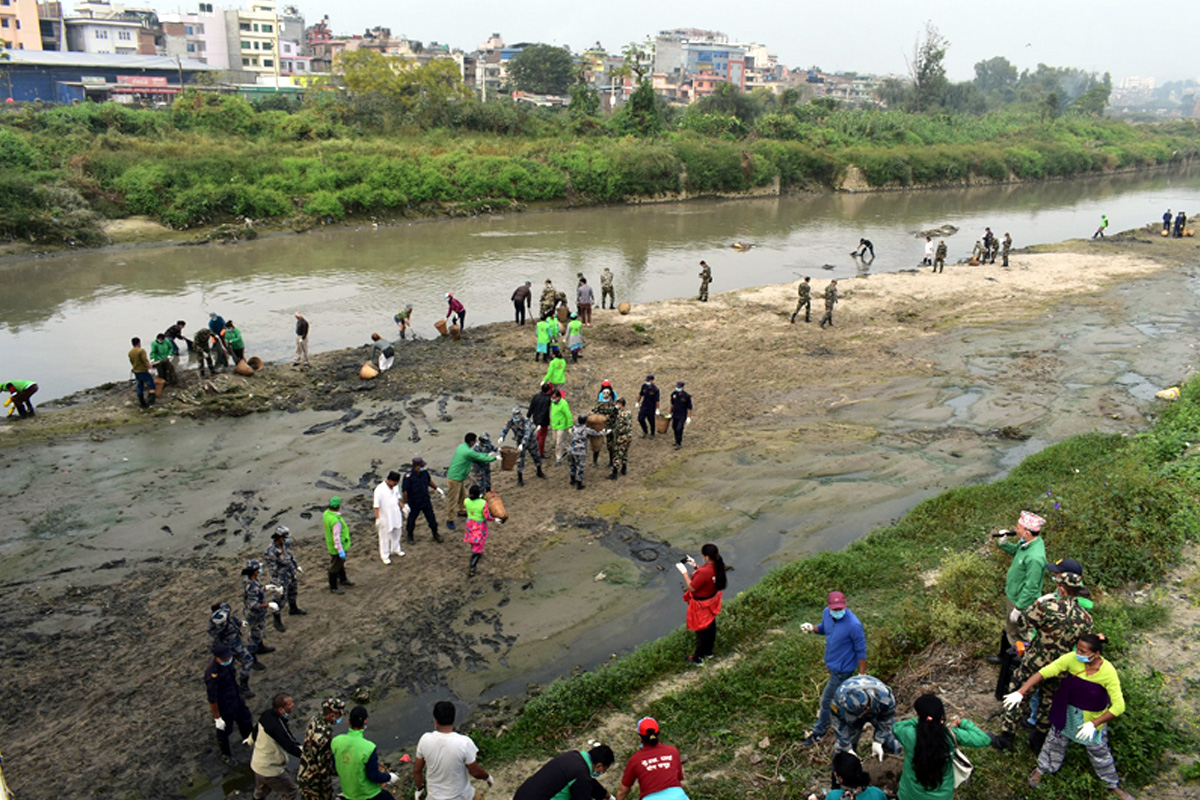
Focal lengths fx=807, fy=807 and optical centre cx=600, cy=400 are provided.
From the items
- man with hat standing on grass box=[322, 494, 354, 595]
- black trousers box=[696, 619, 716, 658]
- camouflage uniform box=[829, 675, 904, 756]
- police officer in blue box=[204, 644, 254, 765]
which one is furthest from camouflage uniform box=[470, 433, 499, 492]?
camouflage uniform box=[829, 675, 904, 756]

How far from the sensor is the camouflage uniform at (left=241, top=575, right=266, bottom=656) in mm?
8796

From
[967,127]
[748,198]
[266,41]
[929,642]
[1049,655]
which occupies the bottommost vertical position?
[929,642]

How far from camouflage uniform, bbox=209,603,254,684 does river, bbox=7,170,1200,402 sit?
13447 millimetres

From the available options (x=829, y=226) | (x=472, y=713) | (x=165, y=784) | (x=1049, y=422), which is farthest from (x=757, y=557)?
(x=829, y=226)

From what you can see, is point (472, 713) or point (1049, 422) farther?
point (1049, 422)

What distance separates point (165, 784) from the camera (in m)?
7.46

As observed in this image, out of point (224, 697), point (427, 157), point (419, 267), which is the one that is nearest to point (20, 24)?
point (427, 157)

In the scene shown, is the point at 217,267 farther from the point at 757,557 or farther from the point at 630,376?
the point at 757,557

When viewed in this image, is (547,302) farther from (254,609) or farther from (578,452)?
(254,609)

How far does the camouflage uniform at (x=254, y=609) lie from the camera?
8796mm

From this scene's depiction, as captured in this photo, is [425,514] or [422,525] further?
[422,525]

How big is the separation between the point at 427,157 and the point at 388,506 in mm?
40902

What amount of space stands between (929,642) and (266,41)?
101444mm

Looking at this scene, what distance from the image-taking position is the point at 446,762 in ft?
20.0
